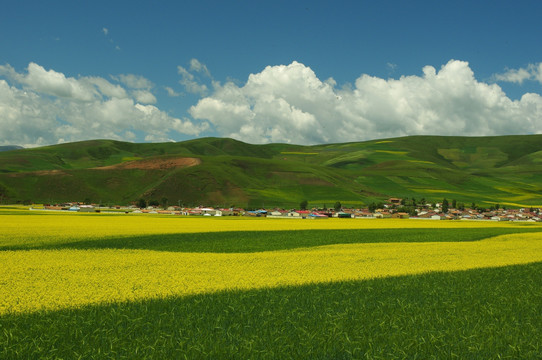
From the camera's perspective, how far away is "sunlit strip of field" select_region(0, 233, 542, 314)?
53.8 feet

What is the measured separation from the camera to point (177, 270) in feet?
74.3

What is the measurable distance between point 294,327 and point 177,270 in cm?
1171

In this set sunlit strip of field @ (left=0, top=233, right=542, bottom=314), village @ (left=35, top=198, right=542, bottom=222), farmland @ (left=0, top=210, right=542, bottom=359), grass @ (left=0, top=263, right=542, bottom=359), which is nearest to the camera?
grass @ (left=0, top=263, right=542, bottom=359)

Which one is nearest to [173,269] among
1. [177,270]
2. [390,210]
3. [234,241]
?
[177,270]

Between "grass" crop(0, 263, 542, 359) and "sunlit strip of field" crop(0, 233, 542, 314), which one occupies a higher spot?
"grass" crop(0, 263, 542, 359)

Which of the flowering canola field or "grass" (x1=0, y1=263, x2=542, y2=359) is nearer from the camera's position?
"grass" (x1=0, y1=263, x2=542, y2=359)

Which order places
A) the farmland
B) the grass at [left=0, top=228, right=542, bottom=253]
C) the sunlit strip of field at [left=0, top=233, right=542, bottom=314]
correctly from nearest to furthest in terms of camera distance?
the farmland, the sunlit strip of field at [left=0, top=233, right=542, bottom=314], the grass at [left=0, top=228, right=542, bottom=253]

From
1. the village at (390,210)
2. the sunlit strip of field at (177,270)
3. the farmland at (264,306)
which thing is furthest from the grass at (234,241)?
the village at (390,210)

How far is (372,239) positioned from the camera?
45719mm

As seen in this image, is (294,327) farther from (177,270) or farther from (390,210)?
(390,210)

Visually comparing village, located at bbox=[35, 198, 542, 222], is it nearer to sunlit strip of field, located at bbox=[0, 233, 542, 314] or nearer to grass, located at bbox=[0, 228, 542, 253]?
grass, located at bbox=[0, 228, 542, 253]

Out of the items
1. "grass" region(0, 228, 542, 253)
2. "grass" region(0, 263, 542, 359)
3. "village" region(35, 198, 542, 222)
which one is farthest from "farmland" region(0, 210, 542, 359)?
"village" region(35, 198, 542, 222)

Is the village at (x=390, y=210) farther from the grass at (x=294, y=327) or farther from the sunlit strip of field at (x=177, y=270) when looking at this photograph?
the grass at (x=294, y=327)

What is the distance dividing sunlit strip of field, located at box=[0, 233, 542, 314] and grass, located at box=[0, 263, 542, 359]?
1.86 m
